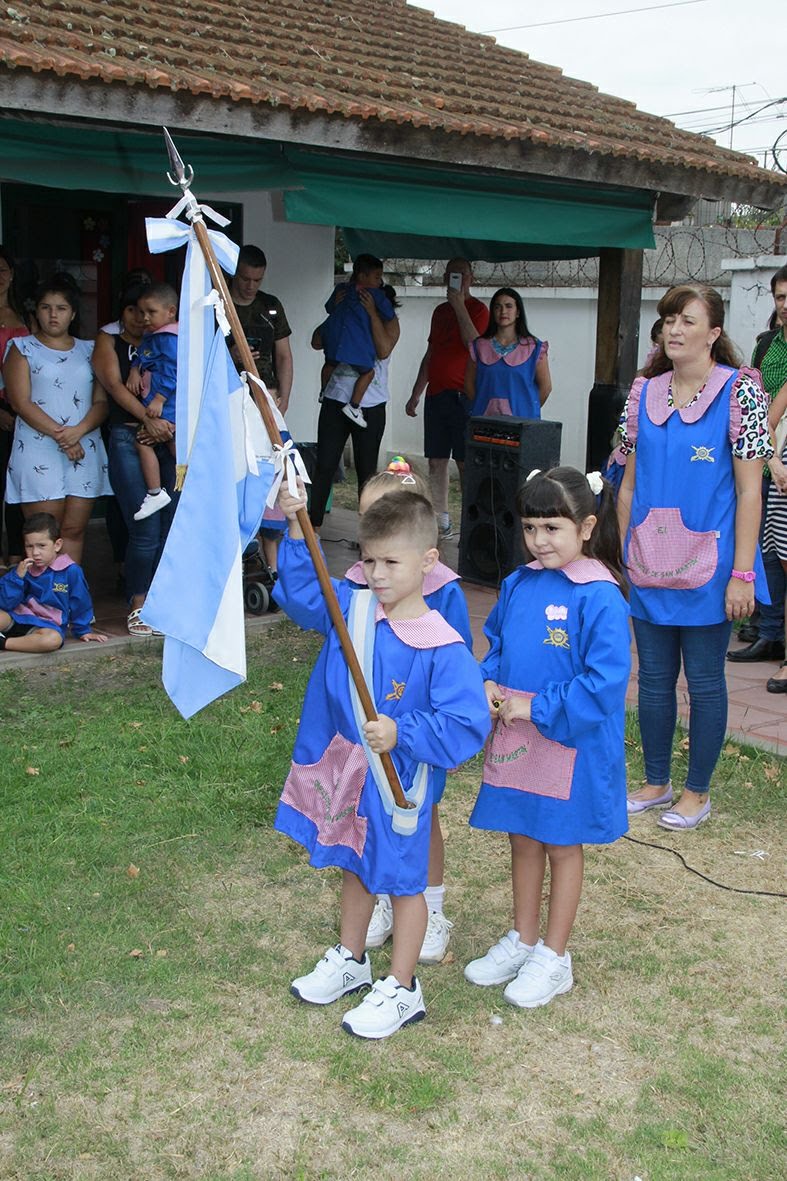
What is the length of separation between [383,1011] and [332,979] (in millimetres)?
213

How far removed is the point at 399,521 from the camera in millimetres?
2977

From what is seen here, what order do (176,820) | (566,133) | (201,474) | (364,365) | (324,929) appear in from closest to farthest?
1. (201,474)
2. (324,929)
3. (176,820)
4. (566,133)
5. (364,365)

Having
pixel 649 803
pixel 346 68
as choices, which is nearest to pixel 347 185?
pixel 346 68

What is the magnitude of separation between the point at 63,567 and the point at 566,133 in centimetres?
405

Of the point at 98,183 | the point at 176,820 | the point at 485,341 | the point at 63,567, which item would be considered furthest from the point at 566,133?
the point at 176,820

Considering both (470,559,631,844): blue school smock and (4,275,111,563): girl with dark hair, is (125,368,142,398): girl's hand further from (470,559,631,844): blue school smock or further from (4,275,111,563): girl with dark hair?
(470,559,631,844): blue school smock

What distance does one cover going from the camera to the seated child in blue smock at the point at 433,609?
3254 millimetres

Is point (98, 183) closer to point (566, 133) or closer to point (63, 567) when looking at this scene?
point (63, 567)

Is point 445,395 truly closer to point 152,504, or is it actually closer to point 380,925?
point 152,504

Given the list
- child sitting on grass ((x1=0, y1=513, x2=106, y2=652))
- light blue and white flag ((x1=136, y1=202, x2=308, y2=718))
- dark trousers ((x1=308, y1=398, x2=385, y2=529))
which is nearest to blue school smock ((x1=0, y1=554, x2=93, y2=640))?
child sitting on grass ((x1=0, y1=513, x2=106, y2=652))

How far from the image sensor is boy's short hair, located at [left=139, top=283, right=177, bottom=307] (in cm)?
634

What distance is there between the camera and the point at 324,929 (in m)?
3.76

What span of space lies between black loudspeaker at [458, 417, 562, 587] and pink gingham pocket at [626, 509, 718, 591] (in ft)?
10.7

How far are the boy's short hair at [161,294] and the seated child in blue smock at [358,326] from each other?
2.28 metres
